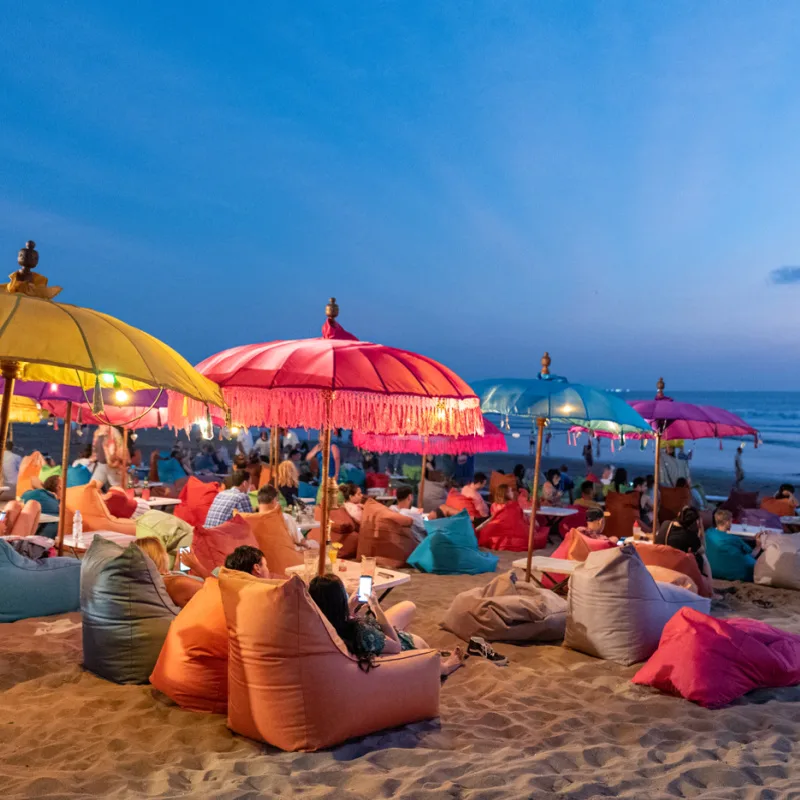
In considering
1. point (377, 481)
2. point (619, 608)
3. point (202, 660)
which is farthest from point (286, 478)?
point (202, 660)

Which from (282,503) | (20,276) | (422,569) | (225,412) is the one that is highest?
(20,276)

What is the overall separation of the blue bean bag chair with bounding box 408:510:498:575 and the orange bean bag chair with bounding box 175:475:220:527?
97.4 inches

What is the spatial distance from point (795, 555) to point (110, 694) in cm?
694

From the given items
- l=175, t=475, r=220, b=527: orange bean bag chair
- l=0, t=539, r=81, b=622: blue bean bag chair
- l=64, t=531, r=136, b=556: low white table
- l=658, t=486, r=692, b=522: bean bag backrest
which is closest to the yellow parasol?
l=0, t=539, r=81, b=622: blue bean bag chair

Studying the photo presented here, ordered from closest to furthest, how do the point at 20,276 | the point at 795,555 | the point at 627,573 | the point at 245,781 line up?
1. the point at 245,781
2. the point at 20,276
3. the point at 627,573
4. the point at 795,555

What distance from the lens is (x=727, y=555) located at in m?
8.52

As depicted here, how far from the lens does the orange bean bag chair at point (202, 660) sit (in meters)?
3.98

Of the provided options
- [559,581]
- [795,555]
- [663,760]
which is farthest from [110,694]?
[795,555]

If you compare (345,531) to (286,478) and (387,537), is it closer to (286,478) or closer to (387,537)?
(387,537)

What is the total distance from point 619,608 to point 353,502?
446 cm

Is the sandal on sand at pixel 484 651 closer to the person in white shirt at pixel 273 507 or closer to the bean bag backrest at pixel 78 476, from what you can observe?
the person in white shirt at pixel 273 507

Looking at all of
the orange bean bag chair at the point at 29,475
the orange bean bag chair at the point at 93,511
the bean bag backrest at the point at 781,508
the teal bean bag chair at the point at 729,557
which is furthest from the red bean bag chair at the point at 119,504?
the bean bag backrest at the point at 781,508

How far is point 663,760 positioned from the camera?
354 cm

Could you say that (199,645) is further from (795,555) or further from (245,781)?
(795,555)
